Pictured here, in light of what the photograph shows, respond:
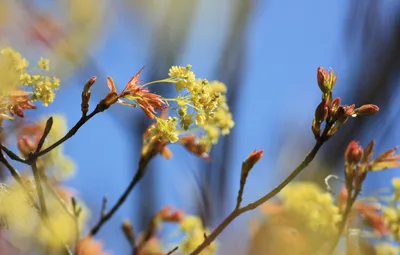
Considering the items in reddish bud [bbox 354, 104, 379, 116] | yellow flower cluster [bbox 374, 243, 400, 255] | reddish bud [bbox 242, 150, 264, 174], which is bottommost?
yellow flower cluster [bbox 374, 243, 400, 255]

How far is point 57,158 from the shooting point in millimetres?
1801

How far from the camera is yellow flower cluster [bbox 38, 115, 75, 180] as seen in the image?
1.71 metres

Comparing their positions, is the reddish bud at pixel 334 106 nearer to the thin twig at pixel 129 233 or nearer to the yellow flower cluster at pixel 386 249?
the yellow flower cluster at pixel 386 249

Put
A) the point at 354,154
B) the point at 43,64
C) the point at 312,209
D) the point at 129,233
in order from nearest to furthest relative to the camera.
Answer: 1. the point at 43,64
2. the point at 354,154
3. the point at 312,209
4. the point at 129,233

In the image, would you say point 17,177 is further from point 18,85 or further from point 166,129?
point 166,129

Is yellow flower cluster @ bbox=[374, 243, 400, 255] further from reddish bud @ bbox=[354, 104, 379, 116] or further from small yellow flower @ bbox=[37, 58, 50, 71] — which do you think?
small yellow flower @ bbox=[37, 58, 50, 71]

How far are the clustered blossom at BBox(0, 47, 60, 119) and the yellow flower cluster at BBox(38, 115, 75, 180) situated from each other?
400 mm

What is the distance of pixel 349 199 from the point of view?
1480 mm

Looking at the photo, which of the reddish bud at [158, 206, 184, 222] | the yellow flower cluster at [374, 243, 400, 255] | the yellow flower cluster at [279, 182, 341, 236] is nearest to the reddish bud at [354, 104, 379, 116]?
the yellow flower cluster at [279, 182, 341, 236]

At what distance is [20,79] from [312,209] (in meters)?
0.78

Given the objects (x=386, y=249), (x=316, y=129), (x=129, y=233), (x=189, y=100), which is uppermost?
(x=189, y=100)

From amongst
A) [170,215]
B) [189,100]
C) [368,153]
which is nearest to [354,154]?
[368,153]

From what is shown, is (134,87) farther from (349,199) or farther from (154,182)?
(154,182)

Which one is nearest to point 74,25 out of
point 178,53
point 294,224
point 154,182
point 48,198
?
point 178,53
